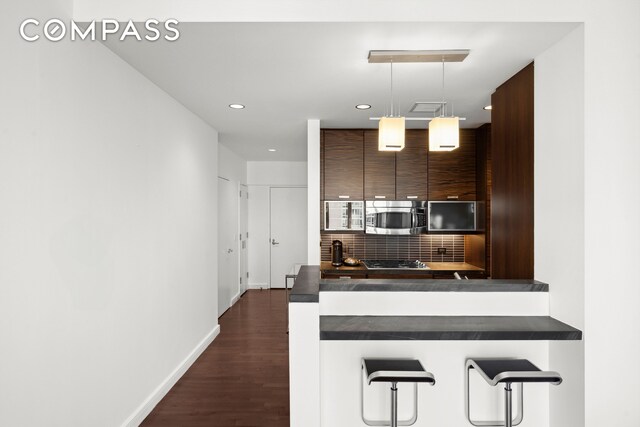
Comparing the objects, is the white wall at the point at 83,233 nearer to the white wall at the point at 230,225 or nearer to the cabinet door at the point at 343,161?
the cabinet door at the point at 343,161

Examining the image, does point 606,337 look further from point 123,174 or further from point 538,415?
point 123,174

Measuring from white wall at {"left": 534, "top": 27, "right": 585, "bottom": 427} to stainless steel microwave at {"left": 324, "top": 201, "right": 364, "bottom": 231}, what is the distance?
8.07 feet

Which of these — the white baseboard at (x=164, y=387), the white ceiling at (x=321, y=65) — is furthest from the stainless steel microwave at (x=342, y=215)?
the white baseboard at (x=164, y=387)

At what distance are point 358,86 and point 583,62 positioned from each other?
1.49 meters

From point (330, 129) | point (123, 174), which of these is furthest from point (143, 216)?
point (330, 129)

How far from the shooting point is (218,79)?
116 inches

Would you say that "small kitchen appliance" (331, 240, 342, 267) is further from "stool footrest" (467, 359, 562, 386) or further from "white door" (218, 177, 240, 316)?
"stool footrest" (467, 359, 562, 386)

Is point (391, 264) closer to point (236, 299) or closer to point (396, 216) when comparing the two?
point (396, 216)

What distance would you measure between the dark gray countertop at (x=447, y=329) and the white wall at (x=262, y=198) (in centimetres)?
559

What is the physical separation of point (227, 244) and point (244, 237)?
4.19 ft

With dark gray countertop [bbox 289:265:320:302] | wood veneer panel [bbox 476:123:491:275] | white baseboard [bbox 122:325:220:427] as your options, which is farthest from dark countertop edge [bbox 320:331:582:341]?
wood veneer panel [bbox 476:123:491:275]

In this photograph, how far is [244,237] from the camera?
7.43 m

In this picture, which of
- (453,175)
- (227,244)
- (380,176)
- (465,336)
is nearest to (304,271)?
(465,336)

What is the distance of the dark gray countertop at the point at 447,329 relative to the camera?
6.71 feet
